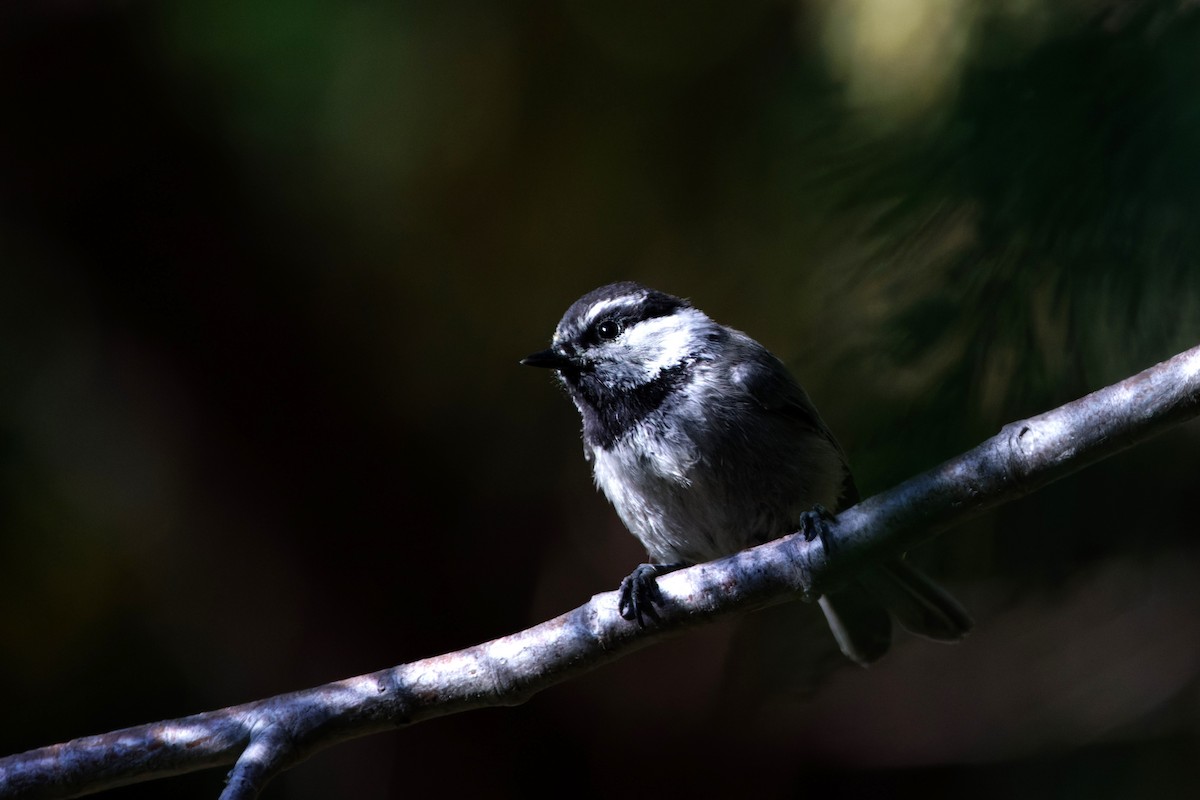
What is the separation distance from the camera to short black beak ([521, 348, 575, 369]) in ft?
6.82

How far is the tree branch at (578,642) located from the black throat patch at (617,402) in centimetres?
59

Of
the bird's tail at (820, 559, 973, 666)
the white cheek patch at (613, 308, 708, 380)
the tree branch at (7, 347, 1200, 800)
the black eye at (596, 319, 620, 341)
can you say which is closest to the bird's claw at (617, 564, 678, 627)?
the tree branch at (7, 347, 1200, 800)

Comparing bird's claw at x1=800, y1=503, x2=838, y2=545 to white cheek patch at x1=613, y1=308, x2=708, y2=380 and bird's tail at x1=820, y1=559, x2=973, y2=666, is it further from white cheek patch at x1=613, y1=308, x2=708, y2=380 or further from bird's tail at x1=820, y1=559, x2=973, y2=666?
white cheek patch at x1=613, y1=308, x2=708, y2=380

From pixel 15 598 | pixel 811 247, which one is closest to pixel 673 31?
pixel 811 247

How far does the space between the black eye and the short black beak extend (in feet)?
0.31

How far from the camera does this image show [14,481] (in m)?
2.41

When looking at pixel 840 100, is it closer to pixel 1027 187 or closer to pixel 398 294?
pixel 1027 187

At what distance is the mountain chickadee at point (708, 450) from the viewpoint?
1934mm

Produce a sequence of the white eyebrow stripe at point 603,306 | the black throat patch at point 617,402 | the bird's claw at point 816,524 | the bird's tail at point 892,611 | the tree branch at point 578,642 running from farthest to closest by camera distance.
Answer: the white eyebrow stripe at point 603,306 → the black throat patch at point 617,402 → the bird's tail at point 892,611 → the bird's claw at point 816,524 → the tree branch at point 578,642

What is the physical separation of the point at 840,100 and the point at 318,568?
188 cm

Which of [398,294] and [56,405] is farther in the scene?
[398,294]

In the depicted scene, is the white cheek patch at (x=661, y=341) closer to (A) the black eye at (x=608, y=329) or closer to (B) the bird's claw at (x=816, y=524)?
(A) the black eye at (x=608, y=329)

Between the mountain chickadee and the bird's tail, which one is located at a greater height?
the mountain chickadee

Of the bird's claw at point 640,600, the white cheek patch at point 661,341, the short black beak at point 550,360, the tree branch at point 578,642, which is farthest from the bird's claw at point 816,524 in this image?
the short black beak at point 550,360
